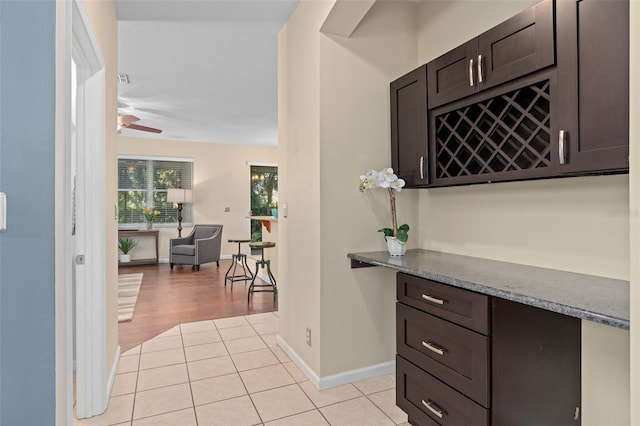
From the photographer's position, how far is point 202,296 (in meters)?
4.67

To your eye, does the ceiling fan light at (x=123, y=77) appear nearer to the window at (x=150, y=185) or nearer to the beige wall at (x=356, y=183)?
the beige wall at (x=356, y=183)

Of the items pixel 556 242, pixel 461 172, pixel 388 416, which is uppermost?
pixel 461 172

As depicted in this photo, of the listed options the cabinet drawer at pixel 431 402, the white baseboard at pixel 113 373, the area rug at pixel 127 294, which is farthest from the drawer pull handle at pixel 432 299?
the area rug at pixel 127 294

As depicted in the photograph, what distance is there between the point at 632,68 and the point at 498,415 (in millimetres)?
1262

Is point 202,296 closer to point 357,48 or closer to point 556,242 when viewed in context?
point 357,48

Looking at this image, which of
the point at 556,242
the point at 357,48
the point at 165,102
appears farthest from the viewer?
the point at 165,102

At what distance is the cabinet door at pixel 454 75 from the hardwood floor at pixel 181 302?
2.91m

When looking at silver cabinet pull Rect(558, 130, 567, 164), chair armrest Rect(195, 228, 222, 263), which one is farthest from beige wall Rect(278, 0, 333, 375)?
chair armrest Rect(195, 228, 222, 263)

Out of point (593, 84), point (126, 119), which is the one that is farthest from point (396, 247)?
point (126, 119)

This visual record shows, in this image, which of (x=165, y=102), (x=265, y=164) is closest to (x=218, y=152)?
(x=265, y=164)

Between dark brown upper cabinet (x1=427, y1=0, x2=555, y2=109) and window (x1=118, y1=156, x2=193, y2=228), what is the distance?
6.60 meters

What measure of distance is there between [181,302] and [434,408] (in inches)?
138

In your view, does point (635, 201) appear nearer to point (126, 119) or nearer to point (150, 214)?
point (126, 119)

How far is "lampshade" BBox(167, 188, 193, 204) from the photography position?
7156 millimetres
